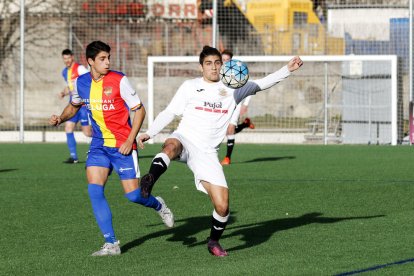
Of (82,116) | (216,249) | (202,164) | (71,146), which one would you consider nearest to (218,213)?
(216,249)

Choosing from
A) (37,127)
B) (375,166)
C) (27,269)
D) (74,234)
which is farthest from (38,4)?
(27,269)

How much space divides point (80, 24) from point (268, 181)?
52.9ft

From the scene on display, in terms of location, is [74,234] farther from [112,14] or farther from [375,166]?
[112,14]

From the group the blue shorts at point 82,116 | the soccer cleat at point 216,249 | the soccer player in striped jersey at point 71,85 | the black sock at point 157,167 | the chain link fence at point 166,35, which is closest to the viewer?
the soccer cleat at point 216,249

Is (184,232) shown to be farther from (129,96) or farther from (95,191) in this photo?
(129,96)

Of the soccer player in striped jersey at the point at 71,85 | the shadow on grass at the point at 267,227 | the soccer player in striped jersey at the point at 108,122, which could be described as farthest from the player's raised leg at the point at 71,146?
the soccer player in striped jersey at the point at 108,122

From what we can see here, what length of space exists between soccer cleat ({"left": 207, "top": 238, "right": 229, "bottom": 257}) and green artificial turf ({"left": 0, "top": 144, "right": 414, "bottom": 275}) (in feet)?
0.24

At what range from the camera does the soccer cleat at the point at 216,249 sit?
8.34 m

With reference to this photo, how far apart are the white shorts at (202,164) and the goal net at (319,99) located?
17516mm

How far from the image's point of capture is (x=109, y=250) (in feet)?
27.7

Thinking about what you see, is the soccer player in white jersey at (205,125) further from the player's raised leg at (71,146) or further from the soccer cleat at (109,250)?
the player's raised leg at (71,146)

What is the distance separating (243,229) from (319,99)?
1995 cm

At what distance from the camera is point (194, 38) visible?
29812mm

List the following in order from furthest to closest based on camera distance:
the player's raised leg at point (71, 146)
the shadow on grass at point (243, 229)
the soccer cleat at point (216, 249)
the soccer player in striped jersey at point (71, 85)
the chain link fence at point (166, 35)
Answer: the chain link fence at point (166, 35)
the player's raised leg at point (71, 146)
the soccer player in striped jersey at point (71, 85)
the shadow on grass at point (243, 229)
the soccer cleat at point (216, 249)
